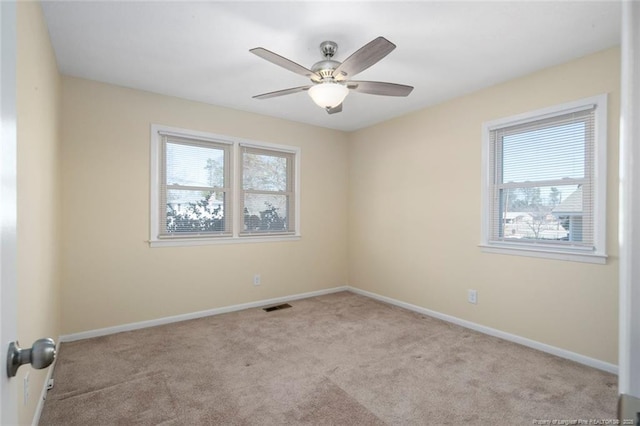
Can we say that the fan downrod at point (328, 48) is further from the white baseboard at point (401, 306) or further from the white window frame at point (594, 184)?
the white baseboard at point (401, 306)

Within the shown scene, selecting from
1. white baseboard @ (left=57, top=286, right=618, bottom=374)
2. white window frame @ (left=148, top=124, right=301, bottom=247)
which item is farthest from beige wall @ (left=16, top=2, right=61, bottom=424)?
white window frame @ (left=148, top=124, right=301, bottom=247)

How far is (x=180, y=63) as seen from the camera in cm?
282

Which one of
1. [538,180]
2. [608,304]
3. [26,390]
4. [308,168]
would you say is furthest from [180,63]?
[608,304]

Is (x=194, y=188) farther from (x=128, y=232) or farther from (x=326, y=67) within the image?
(x=326, y=67)

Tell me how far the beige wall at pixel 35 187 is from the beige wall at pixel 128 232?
41cm

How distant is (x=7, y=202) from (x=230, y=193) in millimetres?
3423

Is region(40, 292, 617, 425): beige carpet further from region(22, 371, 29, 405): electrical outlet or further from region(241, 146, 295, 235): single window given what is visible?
region(241, 146, 295, 235): single window

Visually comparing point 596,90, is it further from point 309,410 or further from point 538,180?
point 309,410

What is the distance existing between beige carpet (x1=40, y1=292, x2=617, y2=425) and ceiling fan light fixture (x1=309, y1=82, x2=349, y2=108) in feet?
6.86

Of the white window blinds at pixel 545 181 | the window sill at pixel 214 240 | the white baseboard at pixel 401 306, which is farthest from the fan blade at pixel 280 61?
the white baseboard at pixel 401 306

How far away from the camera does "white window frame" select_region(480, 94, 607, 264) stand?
8.29 feet

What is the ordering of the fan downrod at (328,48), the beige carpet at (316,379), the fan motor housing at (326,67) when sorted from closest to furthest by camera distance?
the beige carpet at (316,379) → the fan motor housing at (326,67) → the fan downrod at (328,48)

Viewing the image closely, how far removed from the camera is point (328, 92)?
2.34 metres

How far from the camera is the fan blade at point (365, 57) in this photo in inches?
73.6
